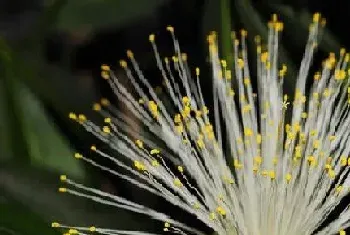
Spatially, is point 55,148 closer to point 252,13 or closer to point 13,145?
point 13,145

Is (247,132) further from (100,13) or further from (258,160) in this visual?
(100,13)

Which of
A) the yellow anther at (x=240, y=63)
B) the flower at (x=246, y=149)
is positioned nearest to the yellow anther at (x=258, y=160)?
the flower at (x=246, y=149)

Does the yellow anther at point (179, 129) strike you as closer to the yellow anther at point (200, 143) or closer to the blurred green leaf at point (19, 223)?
the yellow anther at point (200, 143)

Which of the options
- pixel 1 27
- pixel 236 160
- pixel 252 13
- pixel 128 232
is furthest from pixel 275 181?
pixel 1 27

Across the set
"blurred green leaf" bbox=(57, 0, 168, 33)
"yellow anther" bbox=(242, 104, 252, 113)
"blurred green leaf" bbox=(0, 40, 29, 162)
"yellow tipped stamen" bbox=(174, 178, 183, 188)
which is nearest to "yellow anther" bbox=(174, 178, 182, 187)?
"yellow tipped stamen" bbox=(174, 178, 183, 188)

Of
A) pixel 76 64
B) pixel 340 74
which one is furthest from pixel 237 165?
pixel 76 64

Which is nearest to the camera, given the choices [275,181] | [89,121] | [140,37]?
[275,181]

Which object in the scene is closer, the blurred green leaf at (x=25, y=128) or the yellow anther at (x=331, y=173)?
the yellow anther at (x=331, y=173)
